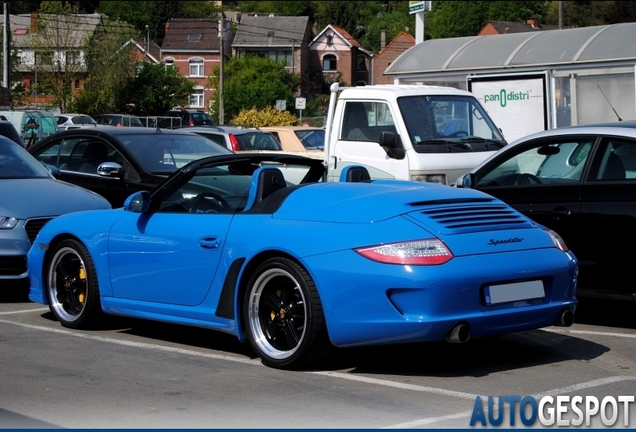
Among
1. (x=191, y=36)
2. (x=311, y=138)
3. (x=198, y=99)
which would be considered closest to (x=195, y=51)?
(x=191, y=36)

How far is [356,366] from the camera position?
707 cm

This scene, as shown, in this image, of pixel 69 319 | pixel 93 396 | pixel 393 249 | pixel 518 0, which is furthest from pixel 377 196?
pixel 518 0

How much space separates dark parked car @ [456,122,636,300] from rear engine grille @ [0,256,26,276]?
462 cm

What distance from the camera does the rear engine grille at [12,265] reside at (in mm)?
9945

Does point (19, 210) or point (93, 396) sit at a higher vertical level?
point (19, 210)

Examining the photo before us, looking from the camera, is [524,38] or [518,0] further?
[518,0]

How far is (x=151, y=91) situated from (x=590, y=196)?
7075cm

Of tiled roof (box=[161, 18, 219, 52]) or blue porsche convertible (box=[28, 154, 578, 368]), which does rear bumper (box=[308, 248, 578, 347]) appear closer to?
blue porsche convertible (box=[28, 154, 578, 368])

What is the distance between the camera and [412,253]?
6387mm

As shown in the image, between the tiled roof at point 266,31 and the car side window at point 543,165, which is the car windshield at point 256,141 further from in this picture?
the tiled roof at point 266,31

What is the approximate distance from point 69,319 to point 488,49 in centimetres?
1262

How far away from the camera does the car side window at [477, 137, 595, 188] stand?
888 cm

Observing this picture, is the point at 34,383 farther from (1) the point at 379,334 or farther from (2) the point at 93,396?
(1) the point at 379,334

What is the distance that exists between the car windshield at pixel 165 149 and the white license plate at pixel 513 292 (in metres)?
6.79
